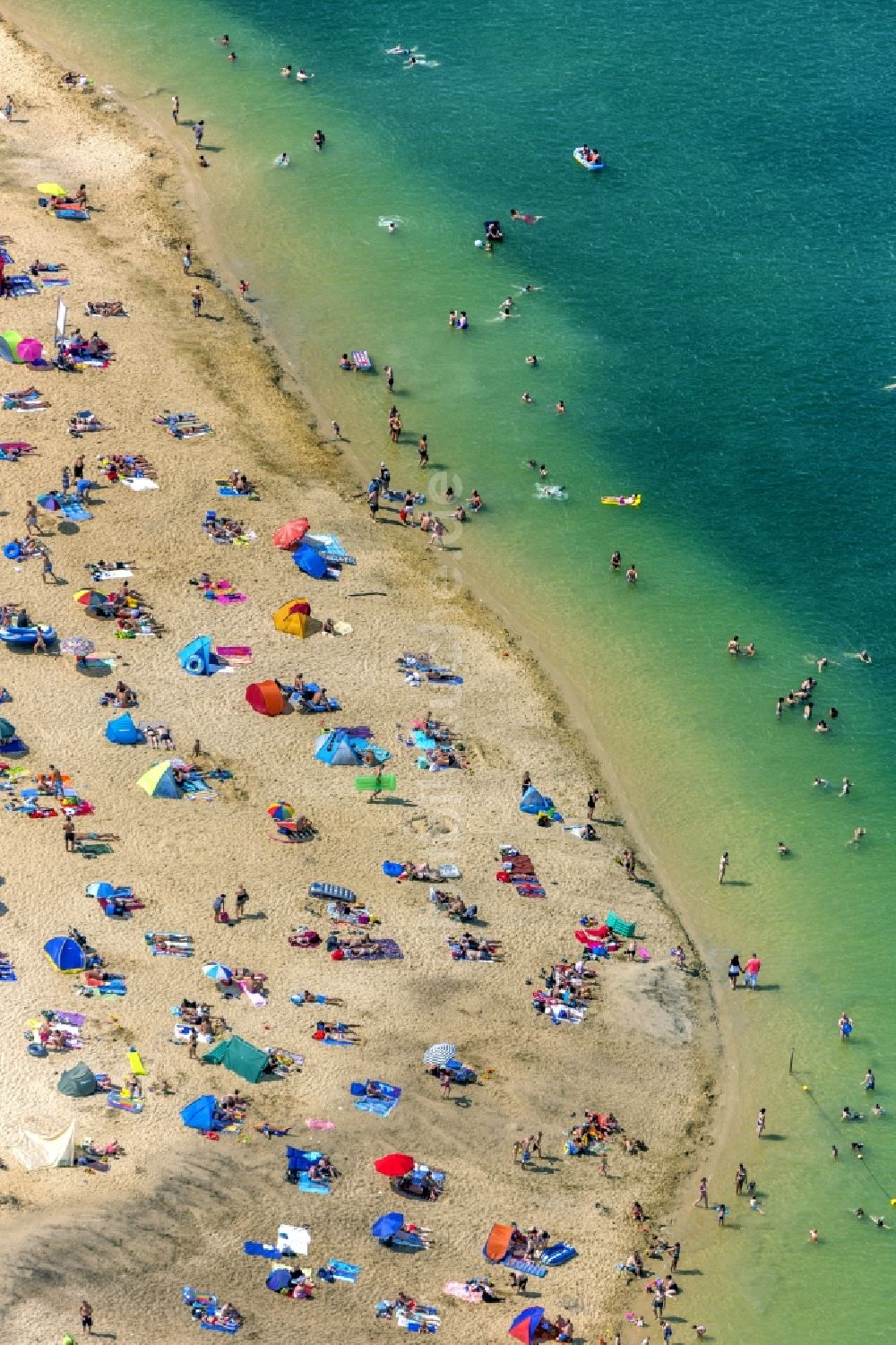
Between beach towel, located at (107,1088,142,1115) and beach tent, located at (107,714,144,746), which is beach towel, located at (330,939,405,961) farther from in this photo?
beach tent, located at (107,714,144,746)

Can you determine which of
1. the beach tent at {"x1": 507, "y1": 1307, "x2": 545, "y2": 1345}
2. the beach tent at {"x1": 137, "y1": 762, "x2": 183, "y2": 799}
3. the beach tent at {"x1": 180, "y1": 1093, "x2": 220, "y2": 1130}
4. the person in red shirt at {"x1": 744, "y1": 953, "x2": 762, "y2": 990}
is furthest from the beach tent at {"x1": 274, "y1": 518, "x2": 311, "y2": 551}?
the beach tent at {"x1": 507, "y1": 1307, "x2": 545, "y2": 1345}

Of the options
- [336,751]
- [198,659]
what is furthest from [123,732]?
[336,751]

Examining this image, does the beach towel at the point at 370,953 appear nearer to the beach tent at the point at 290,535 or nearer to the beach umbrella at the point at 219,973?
the beach umbrella at the point at 219,973

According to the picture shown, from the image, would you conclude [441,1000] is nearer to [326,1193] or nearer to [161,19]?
[326,1193]

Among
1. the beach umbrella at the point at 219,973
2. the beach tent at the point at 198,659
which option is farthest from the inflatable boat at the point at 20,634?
the beach umbrella at the point at 219,973

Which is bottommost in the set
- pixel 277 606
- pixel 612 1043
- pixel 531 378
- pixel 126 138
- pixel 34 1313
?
pixel 34 1313

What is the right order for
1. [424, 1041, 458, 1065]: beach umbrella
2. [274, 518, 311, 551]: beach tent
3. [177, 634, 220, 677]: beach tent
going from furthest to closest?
[274, 518, 311, 551]: beach tent < [177, 634, 220, 677]: beach tent < [424, 1041, 458, 1065]: beach umbrella

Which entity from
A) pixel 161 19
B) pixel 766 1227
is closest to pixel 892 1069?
pixel 766 1227
